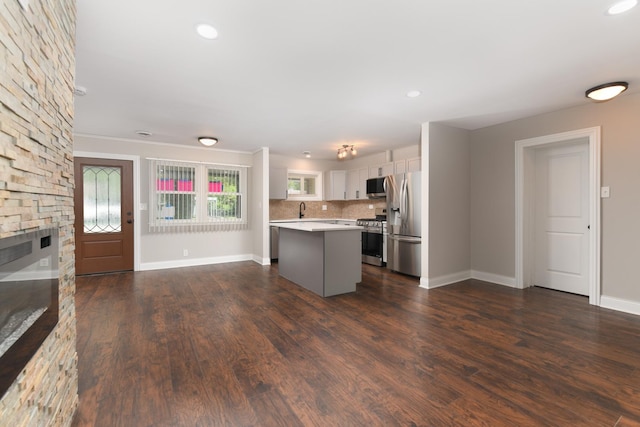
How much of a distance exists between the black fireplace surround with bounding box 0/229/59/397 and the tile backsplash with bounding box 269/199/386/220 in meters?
5.56

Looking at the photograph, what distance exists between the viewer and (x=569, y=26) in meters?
2.06

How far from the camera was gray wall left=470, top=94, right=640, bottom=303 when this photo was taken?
3254mm

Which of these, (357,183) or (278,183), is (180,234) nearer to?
(278,183)

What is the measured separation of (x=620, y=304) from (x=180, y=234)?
263 inches

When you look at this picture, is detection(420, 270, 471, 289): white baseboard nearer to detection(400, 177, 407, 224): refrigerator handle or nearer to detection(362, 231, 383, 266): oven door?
detection(400, 177, 407, 224): refrigerator handle

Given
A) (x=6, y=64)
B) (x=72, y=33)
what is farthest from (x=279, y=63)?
(x=6, y=64)

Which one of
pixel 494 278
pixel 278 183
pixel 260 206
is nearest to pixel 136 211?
pixel 260 206

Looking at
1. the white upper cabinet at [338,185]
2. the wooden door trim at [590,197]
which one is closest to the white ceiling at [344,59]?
the wooden door trim at [590,197]

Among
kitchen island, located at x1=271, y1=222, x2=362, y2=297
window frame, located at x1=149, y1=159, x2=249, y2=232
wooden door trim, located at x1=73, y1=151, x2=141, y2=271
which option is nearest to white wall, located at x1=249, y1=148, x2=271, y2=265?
window frame, located at x1=149, y1=159, x2=249, y2=232

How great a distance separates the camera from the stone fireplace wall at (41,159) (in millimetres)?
987

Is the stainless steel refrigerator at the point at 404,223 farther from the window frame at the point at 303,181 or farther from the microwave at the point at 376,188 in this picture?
the window frame at the point at 303,181

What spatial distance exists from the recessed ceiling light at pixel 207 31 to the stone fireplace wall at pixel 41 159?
0.70 m

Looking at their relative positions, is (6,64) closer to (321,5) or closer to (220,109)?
(321,5)

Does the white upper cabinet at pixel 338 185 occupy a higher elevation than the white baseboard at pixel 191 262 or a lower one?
higher
